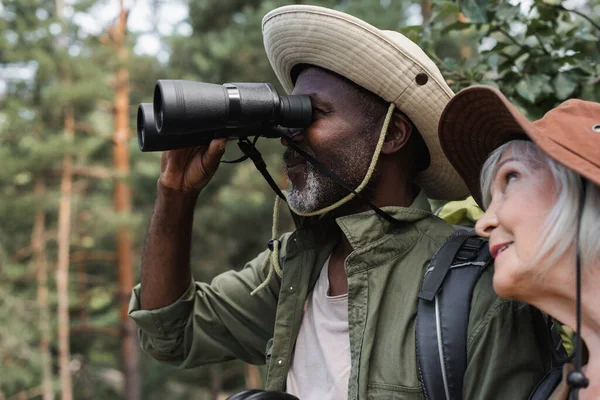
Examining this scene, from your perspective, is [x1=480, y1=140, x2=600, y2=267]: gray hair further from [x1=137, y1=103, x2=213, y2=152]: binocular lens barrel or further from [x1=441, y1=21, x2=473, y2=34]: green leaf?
[x1=441, y1=21, x2=473, y2=34]: green leaf

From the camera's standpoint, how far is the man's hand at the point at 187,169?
2.13m

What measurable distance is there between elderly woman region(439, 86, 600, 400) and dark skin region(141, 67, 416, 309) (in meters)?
0.55

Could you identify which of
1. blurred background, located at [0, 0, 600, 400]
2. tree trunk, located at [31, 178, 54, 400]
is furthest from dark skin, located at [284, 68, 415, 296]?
tree trunk, located at [31, 178, 54, 400]

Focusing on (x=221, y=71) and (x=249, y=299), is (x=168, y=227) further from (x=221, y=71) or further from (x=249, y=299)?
(x=221, y=71)

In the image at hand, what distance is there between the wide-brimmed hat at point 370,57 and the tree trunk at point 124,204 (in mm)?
11435

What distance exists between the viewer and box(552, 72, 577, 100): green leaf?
92.0 inches

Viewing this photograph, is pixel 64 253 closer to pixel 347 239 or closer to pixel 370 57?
pixel 347 239

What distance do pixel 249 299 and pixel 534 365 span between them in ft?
3.41

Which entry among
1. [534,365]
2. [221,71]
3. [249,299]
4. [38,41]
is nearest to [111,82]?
[38,41]

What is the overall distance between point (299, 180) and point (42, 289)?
488 inches

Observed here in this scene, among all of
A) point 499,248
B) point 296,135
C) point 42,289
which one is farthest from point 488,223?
point 42,289

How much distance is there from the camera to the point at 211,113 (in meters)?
1.81

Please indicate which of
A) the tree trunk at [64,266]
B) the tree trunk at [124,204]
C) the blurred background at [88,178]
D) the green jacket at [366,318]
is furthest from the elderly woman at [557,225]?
the tree trunk at [64,266]

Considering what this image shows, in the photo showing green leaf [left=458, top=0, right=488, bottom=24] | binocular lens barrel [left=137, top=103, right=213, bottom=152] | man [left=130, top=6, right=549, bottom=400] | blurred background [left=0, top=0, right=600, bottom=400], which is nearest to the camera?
man [left=130, top=6, right=549, bottom=400]
